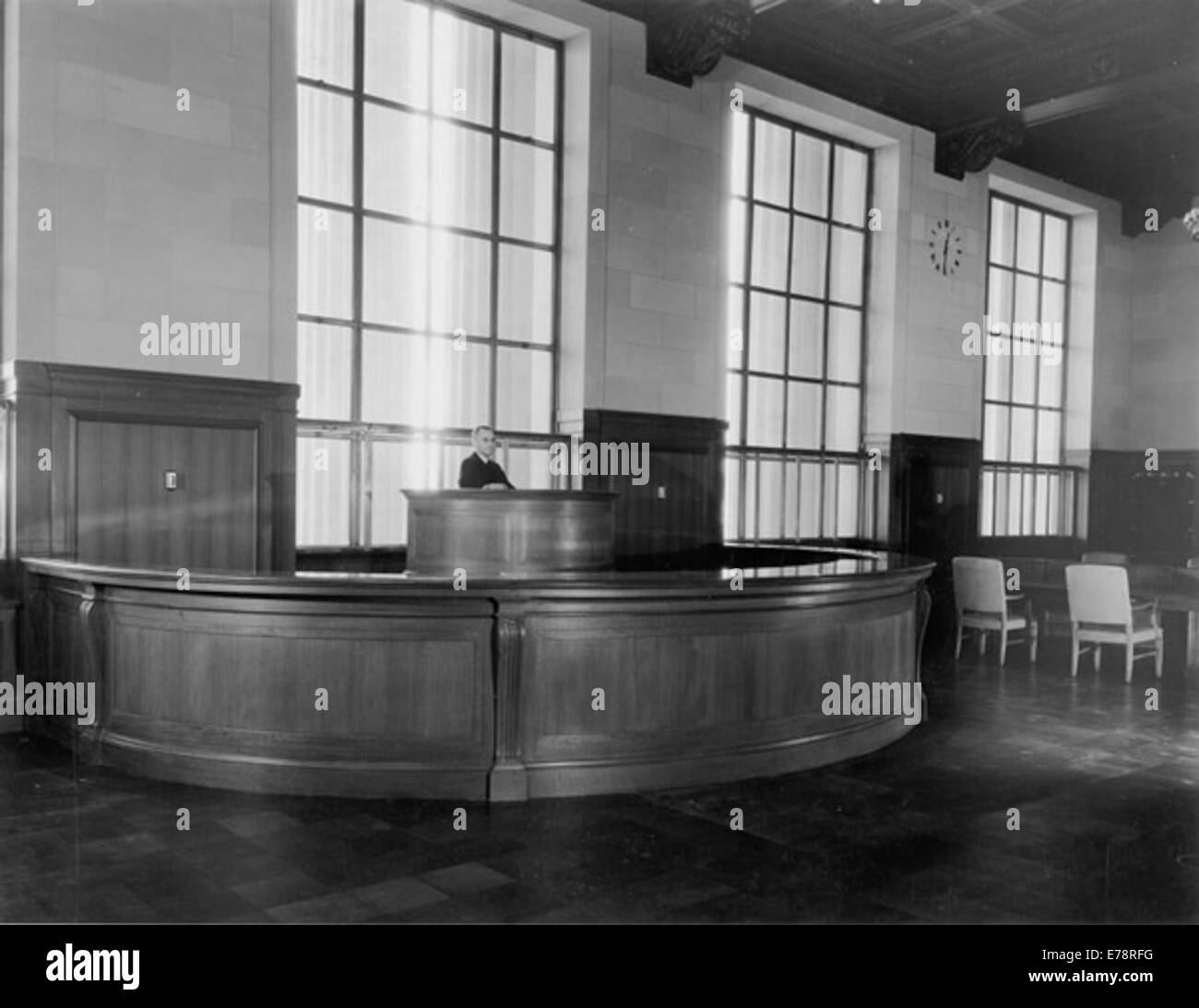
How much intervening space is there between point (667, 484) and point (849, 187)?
4212mm

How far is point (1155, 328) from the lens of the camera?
1463 centimetres

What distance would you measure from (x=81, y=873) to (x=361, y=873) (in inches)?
39.0

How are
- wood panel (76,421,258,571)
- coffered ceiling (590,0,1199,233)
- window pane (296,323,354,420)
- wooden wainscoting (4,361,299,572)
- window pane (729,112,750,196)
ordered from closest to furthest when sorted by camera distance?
1. wooden wainscoting (4,361,299,572)
2. wood panel (76,421,258,571)
3. window pane (296,323,354,420)
4. coffered ceiling (590,0,1199,233)
5. window pane (729,112,750,196)

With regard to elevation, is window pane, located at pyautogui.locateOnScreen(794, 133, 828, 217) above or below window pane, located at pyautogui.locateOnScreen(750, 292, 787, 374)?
above

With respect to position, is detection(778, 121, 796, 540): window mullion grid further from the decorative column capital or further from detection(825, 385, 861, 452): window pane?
the decorative column capital

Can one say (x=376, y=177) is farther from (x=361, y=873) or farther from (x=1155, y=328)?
(x=1155, y=328)

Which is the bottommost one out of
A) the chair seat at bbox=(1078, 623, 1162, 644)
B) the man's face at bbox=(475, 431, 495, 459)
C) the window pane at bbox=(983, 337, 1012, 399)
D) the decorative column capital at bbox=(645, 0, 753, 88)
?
the chair seat at bbox=(1078, 623, 1162, 644)

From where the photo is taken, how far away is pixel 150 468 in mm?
7066

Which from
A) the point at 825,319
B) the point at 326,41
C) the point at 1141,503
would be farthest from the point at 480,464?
the point at 1141,503

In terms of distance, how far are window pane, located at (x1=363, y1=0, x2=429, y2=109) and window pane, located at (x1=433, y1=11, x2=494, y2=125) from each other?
0.33 feet

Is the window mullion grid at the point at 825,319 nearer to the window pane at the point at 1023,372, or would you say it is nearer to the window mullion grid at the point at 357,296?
the window pane at the point at 1023,372

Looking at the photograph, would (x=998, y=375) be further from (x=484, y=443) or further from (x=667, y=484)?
(x=484, y=443)

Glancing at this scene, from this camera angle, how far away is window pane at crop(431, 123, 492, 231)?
8805 mm

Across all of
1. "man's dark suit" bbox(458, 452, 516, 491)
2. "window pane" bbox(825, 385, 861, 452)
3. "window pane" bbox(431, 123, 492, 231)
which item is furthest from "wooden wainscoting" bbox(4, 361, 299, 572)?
"window pane" bbox(825, 385, 861, 452)
